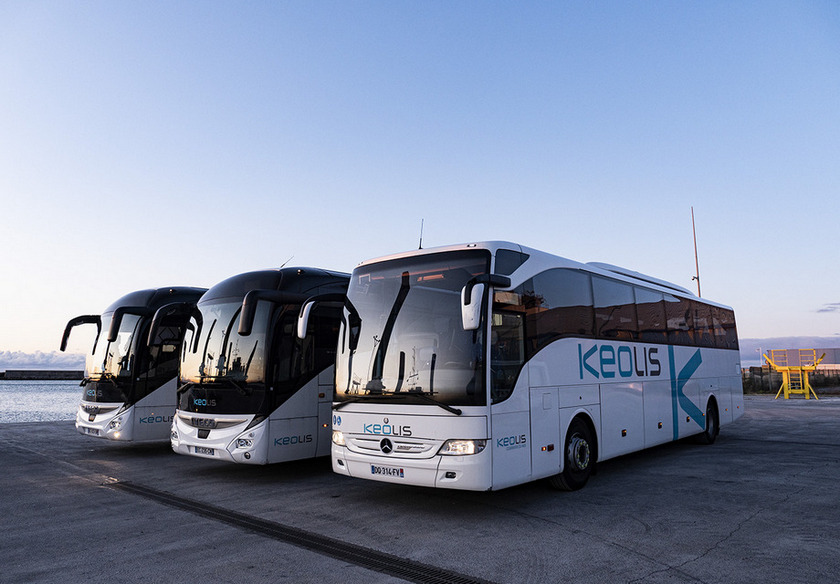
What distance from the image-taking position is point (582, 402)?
8.56 metres

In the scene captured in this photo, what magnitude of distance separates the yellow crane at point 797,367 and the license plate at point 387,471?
3008 centimetres

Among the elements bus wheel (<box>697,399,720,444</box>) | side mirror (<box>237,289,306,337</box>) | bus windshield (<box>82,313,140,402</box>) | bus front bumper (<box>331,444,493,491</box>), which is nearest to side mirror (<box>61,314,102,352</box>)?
bus windshield (<box>82,313,140,402</box>)

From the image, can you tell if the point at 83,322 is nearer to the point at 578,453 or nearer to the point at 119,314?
the point at 119,314

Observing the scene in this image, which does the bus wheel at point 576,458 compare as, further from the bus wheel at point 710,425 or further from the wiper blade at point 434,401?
the bus wheel at point 710,425

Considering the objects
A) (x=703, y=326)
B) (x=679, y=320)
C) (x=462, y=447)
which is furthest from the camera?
(x=703, y=326)

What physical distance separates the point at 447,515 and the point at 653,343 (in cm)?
581

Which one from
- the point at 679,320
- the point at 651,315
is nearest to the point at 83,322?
the point at 651,315

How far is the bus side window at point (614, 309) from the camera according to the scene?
951 cm

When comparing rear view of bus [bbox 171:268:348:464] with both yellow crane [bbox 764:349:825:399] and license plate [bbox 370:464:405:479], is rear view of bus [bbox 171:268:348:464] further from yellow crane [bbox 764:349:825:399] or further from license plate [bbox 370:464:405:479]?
yellow crane [bbox 764:349:825:399]

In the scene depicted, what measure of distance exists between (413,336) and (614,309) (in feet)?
14.1

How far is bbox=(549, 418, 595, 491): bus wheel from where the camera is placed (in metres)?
8.18

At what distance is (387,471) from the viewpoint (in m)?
7.04

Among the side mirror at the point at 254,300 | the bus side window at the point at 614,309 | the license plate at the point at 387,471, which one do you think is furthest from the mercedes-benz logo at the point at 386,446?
the bus side window at the point at 614,309

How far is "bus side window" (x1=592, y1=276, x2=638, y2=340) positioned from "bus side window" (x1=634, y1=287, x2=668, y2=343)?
274 millimetres
